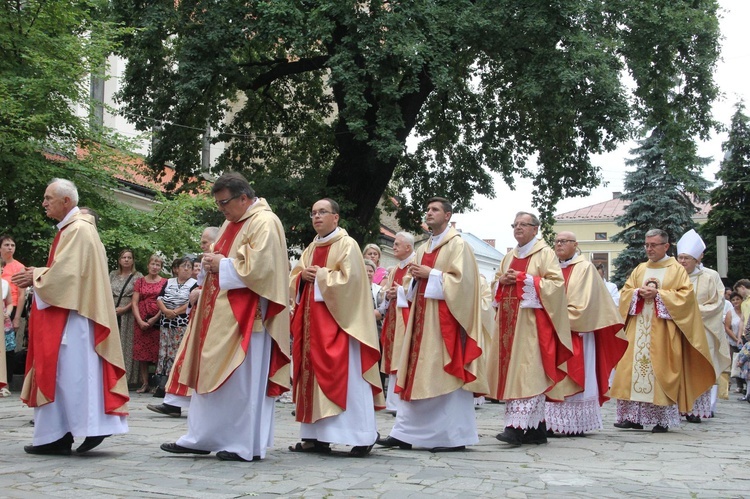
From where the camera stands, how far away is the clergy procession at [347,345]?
693 cm

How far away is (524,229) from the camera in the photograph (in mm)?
8984

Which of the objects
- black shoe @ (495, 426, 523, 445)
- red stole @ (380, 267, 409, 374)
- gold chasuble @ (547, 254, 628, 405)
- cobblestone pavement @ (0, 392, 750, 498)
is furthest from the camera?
red stole @ (380, 267, 409, 374)

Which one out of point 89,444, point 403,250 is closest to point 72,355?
point 89,444

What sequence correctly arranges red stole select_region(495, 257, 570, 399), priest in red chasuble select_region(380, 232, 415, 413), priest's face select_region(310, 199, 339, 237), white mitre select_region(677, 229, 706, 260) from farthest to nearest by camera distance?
white mitre select_region(677, 229, 706, 260) → priest in red chasuble select_region(380, 232, 415, 413) → red stole select_region(495, 257, 570, 399) → priest's face select_region(310, 199, 339, 237)

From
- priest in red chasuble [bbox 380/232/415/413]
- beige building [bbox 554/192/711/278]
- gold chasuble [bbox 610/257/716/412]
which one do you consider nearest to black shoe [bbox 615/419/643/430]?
gold chasuble [bbox 610/257/716/412]

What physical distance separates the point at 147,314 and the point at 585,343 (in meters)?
6.02

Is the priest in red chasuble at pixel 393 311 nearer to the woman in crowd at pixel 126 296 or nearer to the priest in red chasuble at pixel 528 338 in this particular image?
the priest in red chasuble at pixel 528 338

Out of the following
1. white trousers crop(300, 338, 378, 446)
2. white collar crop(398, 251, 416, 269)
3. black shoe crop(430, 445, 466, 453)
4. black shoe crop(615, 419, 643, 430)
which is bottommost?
black shoe crop(615, 419, 643, 430)

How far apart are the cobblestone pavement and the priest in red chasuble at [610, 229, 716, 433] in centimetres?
121

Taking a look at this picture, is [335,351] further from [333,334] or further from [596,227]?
[596,227]

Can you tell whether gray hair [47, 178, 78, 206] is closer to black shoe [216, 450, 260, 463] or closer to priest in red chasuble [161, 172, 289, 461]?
priest in red chasuble [161, 172, 289, 461]

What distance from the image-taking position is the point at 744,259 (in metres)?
38.1

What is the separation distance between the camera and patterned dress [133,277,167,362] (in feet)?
43.1

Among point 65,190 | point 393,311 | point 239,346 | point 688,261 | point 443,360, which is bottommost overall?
point 443,360
